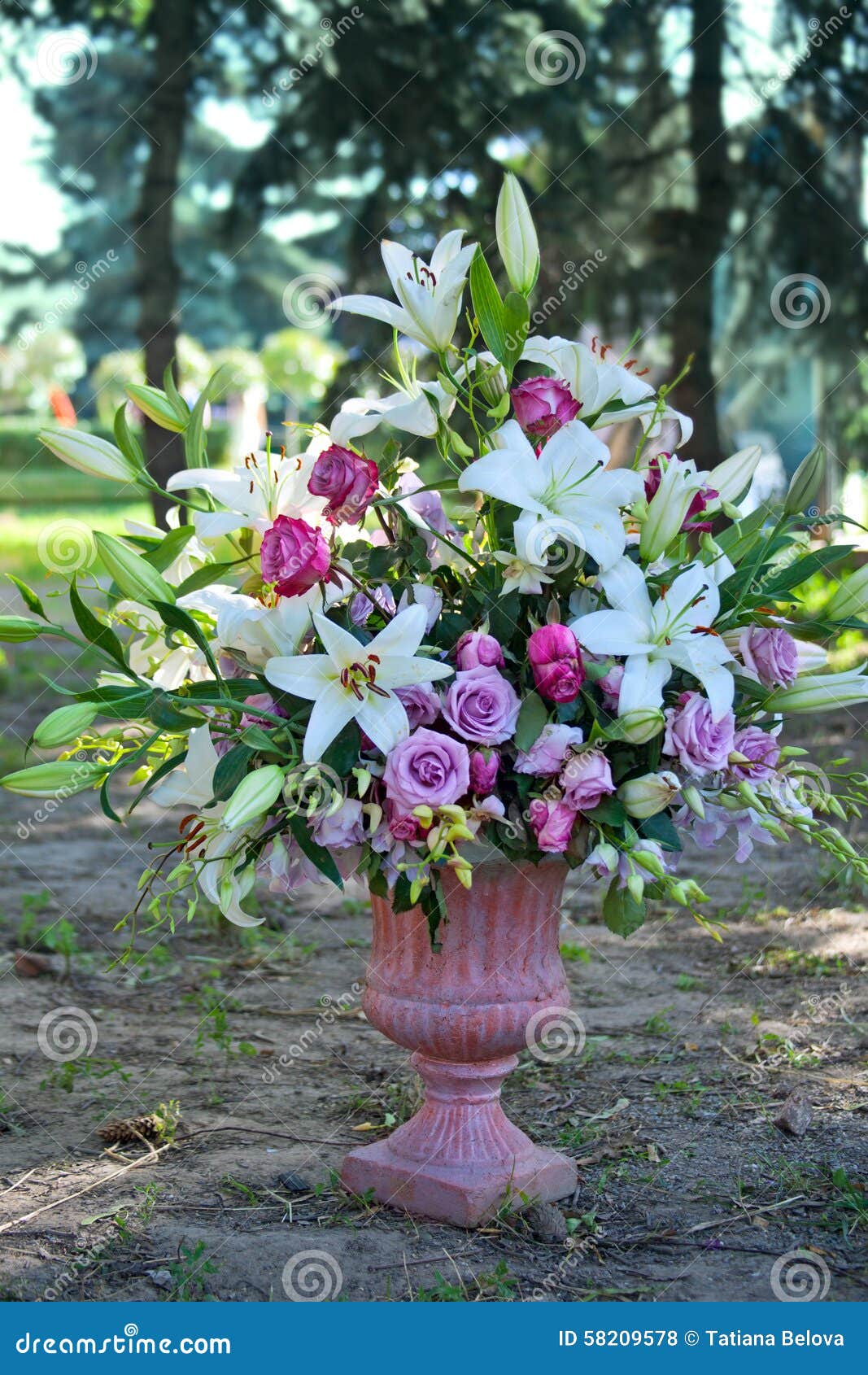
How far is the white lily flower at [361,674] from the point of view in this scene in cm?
190

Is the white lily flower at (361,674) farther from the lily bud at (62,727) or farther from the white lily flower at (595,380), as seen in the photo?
the white lily flower at (595,380)

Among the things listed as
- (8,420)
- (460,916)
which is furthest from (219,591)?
(8,420)

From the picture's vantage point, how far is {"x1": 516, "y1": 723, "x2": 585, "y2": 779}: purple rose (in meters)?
1.97

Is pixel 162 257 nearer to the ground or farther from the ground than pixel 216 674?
farther from the ground

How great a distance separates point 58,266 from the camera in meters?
22.3

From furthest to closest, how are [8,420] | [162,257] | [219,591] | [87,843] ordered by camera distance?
1. [8,420]
2. [162,257]
3. [87,843]
4. [219,591]

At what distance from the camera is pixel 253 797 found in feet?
5.83

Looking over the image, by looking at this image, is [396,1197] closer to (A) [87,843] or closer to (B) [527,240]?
(B) [527,240]

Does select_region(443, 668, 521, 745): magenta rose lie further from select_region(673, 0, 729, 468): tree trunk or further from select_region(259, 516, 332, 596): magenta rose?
select_region(673, 0, 729, 468): tree trunk

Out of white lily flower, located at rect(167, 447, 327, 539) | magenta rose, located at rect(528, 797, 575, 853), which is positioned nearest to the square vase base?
magenta rose, located at rect(528, 797, 575, 853)

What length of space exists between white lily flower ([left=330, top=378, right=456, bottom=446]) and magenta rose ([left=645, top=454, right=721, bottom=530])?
344 millimetres

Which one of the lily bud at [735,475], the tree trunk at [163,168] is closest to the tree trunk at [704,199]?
the tree trunk at [163,168]

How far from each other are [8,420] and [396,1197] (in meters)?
33.9

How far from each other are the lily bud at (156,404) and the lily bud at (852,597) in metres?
1.07
